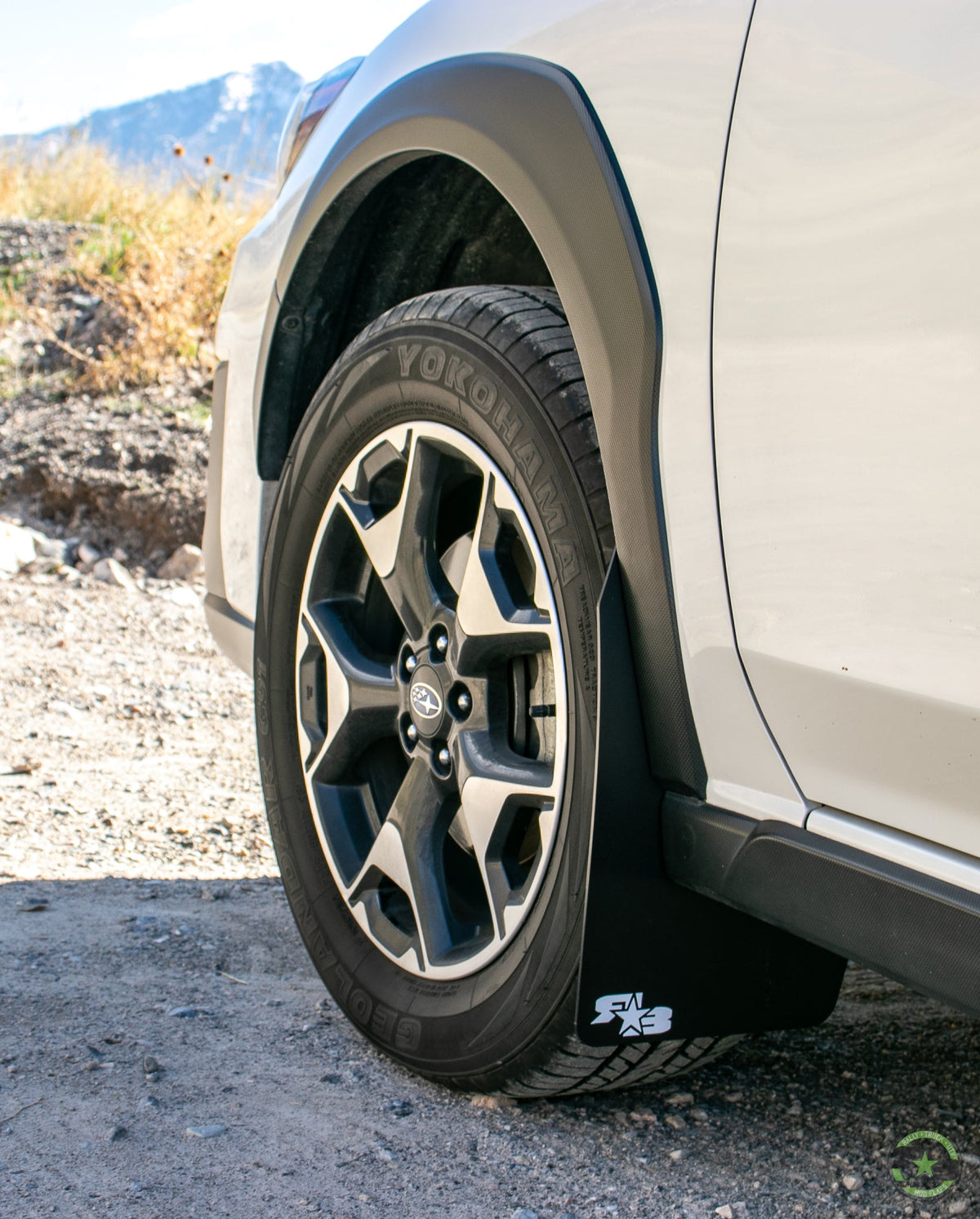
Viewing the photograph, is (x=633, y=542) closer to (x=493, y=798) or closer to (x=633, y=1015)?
(x=493, y=798)

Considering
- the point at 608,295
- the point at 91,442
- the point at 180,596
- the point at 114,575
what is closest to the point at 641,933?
the point at 608,295

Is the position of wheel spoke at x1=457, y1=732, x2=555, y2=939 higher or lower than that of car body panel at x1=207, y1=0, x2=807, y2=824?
lower

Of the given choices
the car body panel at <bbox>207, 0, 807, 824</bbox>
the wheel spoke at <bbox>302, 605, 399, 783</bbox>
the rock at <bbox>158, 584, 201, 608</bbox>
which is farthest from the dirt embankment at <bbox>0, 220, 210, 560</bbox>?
the car body panel at <bbox>207, 0, 807, 824</bbox>

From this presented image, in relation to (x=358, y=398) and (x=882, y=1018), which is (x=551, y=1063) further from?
(x=358, y=398)

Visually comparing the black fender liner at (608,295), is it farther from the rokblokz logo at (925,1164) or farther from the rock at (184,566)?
the rock at (184,566)

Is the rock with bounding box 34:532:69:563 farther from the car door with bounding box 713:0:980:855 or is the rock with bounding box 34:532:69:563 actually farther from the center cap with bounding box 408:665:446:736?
the car door with bounding box 713:0:980:855

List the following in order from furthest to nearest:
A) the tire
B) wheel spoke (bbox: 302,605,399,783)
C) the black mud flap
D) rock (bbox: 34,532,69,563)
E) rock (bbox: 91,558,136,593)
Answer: rock (bbox: 34,532,69,563) → rock (bbox: 91,558,136,593) → wheel spoke (bbox: 302,605,399,783) → the tire → the black mud flap

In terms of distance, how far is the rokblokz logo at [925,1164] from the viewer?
54.9 inches

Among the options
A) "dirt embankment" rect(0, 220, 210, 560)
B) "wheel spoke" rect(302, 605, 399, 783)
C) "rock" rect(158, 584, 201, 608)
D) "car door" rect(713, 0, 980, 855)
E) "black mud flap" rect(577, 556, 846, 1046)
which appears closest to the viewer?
"car door" rect(713, 0, 980, 855)

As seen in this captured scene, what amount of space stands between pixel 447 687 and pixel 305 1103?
590mm

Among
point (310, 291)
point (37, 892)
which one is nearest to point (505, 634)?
point (310, 291)

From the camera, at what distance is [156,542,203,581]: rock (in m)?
5.94

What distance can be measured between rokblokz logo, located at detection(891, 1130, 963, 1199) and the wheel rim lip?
0.54 meters

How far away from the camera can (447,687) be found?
1.58m
